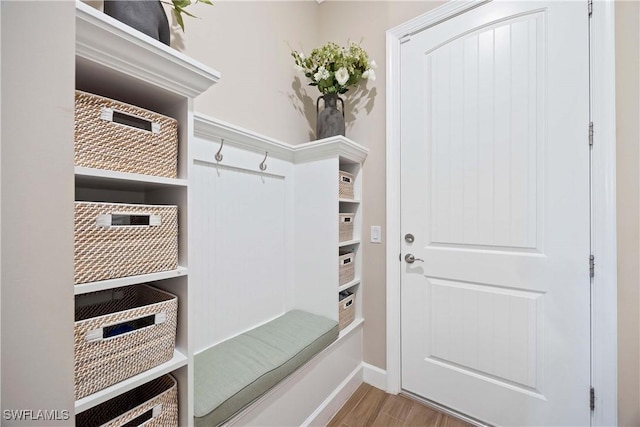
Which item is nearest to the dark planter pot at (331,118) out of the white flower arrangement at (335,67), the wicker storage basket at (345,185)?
the white flower arrangement at (335,67)

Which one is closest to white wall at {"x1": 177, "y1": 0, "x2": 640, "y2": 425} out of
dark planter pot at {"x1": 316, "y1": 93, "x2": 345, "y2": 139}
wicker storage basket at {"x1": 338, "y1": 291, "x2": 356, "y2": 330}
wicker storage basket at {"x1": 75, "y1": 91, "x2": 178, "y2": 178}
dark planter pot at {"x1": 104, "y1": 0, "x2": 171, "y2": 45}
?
wicker storage basket at {"x1": 338, "y1": 291, "x2": 356, "y2": 330}

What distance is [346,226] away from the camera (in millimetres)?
1720

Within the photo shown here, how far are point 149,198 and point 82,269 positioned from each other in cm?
45

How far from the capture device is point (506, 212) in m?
1.33

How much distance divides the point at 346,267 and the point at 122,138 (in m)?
1.33

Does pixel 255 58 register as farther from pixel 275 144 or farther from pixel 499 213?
pixel 499 213

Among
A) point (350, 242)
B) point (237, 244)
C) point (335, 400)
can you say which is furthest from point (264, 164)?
point (335, 400)

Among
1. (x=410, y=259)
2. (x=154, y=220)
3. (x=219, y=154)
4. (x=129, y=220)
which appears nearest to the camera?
(x=154, y=220)

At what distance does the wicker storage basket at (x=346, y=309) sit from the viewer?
159 centimetres

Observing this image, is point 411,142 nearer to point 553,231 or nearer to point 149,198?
point 553,231

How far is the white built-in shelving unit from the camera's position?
612 mm

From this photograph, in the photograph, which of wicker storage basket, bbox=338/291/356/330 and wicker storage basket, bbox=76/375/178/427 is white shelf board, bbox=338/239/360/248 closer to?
wicker storage basket, bbox=338/291/356/330

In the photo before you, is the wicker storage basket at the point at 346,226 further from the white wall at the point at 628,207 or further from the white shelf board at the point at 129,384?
the white wall at the point at 628,207

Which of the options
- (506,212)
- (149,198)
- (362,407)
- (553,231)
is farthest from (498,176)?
(149,198)
